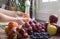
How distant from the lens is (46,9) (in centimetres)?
242

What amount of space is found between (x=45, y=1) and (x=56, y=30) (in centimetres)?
164

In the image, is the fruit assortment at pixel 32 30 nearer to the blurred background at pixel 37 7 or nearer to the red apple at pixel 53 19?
the red apple at pixel 53 19

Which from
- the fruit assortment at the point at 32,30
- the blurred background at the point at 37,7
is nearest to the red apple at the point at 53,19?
the fruit assortment at the point at 32,30

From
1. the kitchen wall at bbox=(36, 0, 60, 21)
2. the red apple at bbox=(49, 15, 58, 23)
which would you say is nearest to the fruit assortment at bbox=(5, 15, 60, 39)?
the red apple at bbox=(49, 15, 58, 23)

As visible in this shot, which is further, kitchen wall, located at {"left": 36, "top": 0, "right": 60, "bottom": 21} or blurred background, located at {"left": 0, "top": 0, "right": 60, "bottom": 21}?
blurred background, located at {"left": 0, "top": 0, "right": 60, "bottom": 21}

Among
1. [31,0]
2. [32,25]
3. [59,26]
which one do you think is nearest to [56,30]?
[59,26]

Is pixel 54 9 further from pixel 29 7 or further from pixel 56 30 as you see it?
pixel 56 30

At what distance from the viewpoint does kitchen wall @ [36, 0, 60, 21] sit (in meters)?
2.11

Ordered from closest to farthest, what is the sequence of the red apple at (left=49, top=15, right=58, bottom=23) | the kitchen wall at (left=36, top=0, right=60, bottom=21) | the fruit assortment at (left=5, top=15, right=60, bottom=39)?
the fruit assortment at (left=5, top=15, right=60, bottom=39), the red apple at (left=49, top=15, right=58, bottom=23), the kitchen wall at (left=36, top=0, right=60, bottom=21)

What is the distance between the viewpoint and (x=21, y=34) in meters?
0.74

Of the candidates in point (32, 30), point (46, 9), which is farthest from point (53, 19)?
point (46, 9)

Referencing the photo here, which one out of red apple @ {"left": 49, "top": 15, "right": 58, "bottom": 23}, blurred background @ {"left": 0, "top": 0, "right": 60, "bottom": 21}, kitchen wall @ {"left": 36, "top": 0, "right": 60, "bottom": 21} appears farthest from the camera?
blurred background @ {"left": 0, "top": 0, "right": 60, "bottom": 21}

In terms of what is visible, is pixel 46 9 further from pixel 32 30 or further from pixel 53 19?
pixel 32 30

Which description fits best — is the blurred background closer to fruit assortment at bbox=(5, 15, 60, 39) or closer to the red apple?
the red apple
